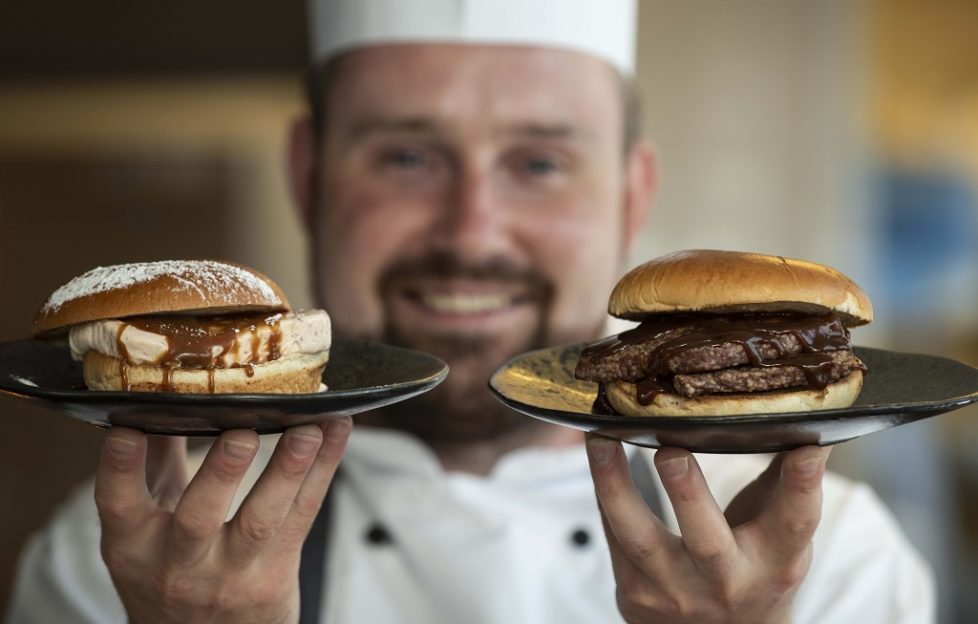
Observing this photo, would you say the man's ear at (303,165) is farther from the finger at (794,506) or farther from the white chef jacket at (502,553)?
the finger at (794,506)

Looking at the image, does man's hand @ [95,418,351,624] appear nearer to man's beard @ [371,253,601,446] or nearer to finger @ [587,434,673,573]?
finger @ [587,434,673,573]

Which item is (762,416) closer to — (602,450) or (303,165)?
(602,450)

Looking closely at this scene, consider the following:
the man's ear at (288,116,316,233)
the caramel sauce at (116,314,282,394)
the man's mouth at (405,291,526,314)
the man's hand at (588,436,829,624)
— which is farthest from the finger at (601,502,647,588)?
the man's ear at (288,116,316,233)

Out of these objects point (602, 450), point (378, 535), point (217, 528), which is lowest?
point (378, 535)

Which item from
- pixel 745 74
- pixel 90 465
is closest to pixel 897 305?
pixel 745 74

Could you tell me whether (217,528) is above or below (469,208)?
below

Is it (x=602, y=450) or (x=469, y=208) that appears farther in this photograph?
(x=469, y=208)

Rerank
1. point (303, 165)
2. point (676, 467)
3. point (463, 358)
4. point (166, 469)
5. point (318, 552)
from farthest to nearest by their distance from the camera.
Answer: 1. point (303, 165)
2. point (463, 358)
3. point (318, 552)
4. point (166, 469)
5. point (676, 467)

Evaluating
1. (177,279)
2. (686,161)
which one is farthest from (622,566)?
(686,161)

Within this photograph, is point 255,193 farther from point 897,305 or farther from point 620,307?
point 620,307
